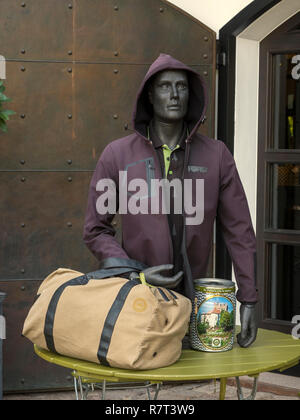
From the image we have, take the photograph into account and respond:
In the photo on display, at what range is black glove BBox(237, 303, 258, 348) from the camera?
2.77 m

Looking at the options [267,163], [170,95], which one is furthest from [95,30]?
[170,95]

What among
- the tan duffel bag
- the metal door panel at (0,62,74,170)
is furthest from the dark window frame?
the tan duffel bag

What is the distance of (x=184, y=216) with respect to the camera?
9.58 feet

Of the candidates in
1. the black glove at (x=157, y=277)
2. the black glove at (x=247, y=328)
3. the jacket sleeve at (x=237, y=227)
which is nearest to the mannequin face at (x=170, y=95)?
the jacket sleeve at (x=237, y=227)

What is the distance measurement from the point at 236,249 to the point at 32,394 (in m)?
2.31

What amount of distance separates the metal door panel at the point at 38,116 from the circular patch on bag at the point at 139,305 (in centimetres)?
230

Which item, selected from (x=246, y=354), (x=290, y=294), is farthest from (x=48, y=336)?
(x=290, y=294)

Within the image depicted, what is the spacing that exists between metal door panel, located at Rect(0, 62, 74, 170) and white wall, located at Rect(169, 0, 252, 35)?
0.88 m

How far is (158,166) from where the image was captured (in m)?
2.93

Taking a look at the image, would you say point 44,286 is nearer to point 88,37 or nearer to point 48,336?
point 48,336

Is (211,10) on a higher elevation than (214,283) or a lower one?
higher

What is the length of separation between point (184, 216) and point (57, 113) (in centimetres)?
191

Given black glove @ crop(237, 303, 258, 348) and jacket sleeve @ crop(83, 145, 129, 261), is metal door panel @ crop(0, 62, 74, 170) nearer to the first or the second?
jacket sleeve @ crop(83, 145, 129, 261)

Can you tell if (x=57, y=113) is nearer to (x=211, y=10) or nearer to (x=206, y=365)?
(x=211, y=10)
